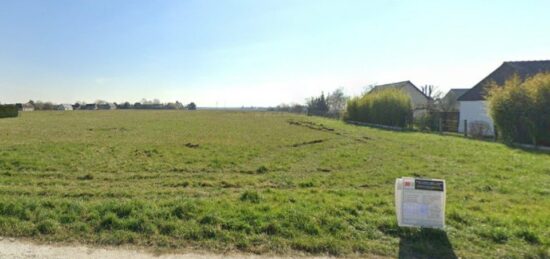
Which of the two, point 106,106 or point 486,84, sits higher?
point 486,84

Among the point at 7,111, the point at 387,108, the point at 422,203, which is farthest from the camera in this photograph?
the point at 7,111

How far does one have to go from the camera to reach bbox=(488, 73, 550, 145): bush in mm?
14789

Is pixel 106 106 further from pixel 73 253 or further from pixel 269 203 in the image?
pixel 73 253

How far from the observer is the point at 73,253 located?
392 centimetres

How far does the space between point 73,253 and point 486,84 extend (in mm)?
28102

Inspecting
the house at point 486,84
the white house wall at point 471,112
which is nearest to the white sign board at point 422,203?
the house at point 486,84

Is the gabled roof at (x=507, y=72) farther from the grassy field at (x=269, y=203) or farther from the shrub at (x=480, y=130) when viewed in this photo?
the grassy field at (x=269, y=203)

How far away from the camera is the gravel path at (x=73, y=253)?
152 inches

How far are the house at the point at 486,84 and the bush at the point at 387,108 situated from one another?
433 cm

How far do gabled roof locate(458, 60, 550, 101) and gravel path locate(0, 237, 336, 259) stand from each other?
2518 centimetres

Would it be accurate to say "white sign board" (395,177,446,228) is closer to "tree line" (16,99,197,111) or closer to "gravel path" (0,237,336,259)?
"gravel path" (0,237,336,259)

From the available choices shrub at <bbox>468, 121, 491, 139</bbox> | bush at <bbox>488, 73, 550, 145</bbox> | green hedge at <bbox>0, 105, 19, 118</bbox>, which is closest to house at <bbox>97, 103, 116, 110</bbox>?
green hedge at <bbox>0, 105, 19, 118</bbox>

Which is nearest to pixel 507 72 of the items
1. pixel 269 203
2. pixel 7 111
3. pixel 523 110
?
pixel 523 110

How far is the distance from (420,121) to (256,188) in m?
23.4
